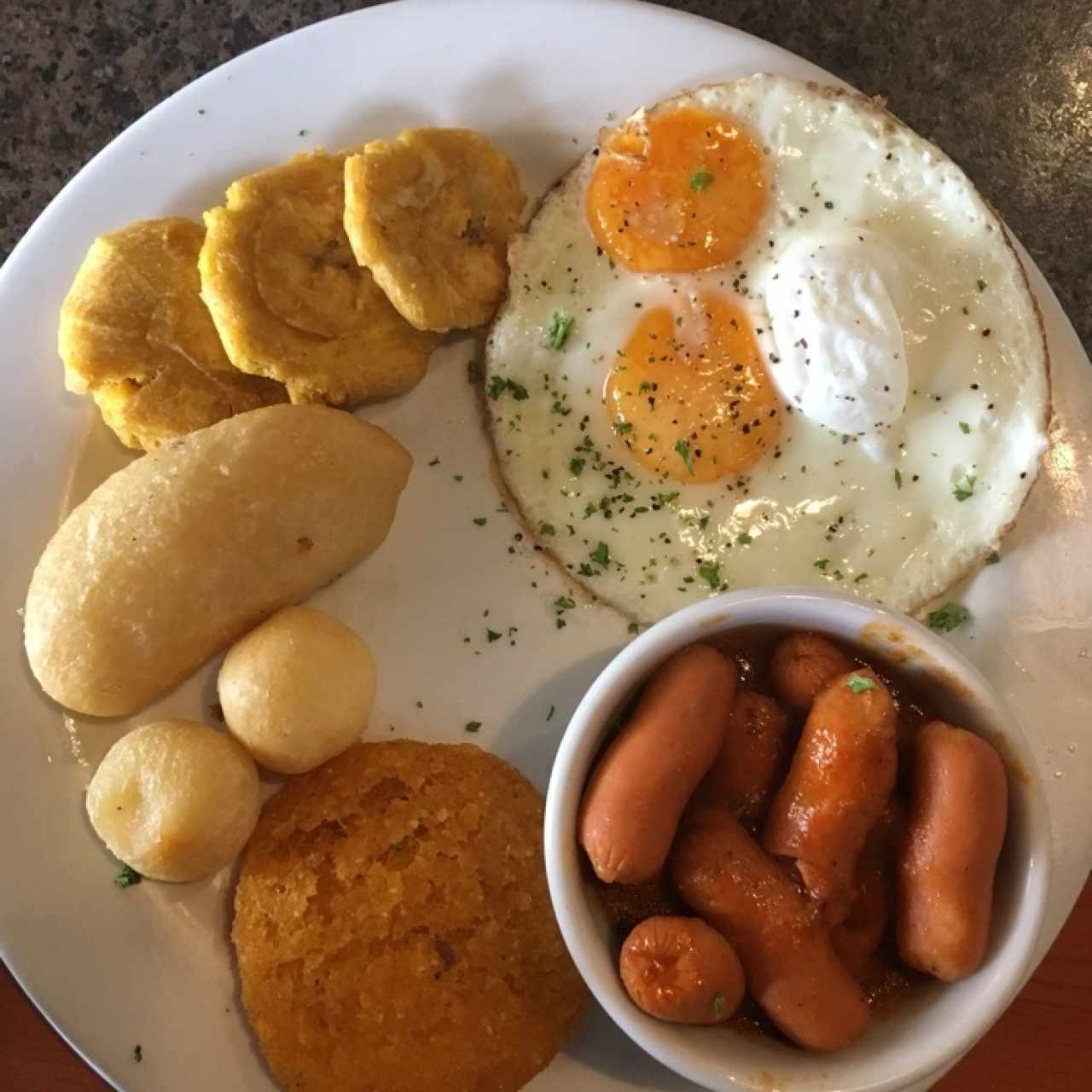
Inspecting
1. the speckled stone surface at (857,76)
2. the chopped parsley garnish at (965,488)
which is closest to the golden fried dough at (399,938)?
the chopped parsley garnish at (965,488)

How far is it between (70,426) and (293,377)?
396 millimetres

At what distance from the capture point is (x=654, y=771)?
4.72 ft

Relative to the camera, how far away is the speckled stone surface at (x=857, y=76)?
2.08 meters

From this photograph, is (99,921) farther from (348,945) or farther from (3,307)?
(3,307)

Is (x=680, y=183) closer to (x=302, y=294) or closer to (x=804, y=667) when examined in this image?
(x=302, y=294)

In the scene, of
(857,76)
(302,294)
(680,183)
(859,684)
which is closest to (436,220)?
(302,294)

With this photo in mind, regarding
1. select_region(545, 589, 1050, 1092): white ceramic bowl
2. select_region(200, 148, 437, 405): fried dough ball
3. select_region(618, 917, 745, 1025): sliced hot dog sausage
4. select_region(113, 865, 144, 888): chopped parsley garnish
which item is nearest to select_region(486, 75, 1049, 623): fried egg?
select_region(200, 148, 437, 405): fried dough ball

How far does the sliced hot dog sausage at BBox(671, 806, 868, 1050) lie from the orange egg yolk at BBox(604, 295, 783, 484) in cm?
69

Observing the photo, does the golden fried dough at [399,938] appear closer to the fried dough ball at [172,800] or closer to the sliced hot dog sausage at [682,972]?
the fried dough ball at [172,800]

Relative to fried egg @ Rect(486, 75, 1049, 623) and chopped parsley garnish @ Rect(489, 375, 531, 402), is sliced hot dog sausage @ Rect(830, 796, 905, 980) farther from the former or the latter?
chopped parsley garnish @ Rect(489, 375, 531, 402)

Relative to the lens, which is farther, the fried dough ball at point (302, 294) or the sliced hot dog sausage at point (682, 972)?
the fried dough ball at point (302, 294)

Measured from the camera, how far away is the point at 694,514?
1883 mm

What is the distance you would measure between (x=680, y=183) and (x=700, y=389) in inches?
A: 14.1

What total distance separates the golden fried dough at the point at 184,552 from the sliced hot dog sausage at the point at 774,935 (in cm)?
77
